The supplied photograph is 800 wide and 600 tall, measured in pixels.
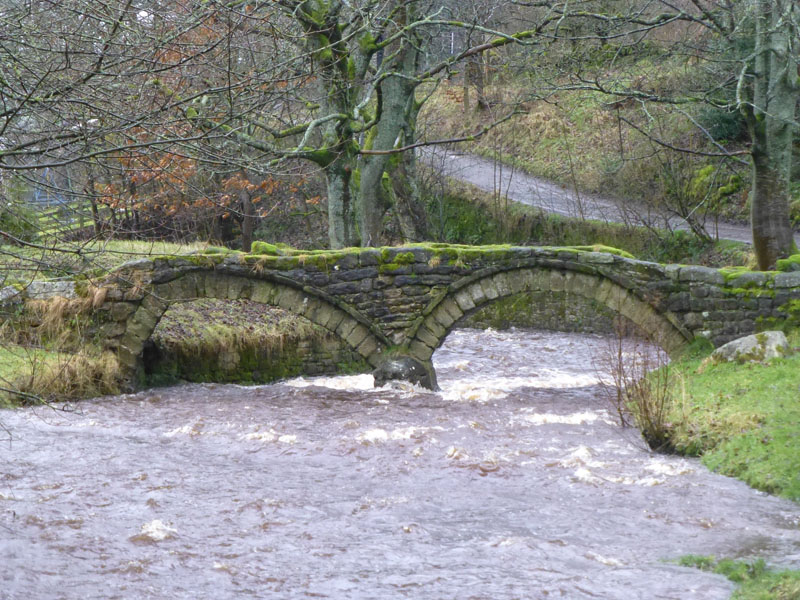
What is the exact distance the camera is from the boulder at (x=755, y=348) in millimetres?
11695

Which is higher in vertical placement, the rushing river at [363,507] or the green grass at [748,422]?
the green grass at [748,422]

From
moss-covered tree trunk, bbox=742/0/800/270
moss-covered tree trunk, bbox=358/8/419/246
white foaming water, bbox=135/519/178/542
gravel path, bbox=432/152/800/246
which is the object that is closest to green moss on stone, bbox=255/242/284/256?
moss-covered tree trunk, bbox=358/8/419/246

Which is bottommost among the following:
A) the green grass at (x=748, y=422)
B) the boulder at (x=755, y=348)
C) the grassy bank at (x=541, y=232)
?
the green grass at (x=748, y=422)

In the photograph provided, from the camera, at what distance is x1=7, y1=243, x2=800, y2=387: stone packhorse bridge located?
13.1m

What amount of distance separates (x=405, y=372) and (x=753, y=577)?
8.02 m

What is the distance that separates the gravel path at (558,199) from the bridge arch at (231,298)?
893cm

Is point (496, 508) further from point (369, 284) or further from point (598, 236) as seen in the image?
point (598, 236)

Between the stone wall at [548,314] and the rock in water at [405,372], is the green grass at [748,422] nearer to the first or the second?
the rock in water at [405,372]

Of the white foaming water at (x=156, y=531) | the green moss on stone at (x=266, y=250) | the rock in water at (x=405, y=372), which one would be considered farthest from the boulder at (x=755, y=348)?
the white foaming water at (x=156, y=531)

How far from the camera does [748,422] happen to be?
943 cm

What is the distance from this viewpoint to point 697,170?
21844mm

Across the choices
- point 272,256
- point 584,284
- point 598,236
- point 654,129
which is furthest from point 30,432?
point 654,129

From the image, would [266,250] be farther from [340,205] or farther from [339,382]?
[339,382]

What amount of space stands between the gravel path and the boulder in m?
7.83
